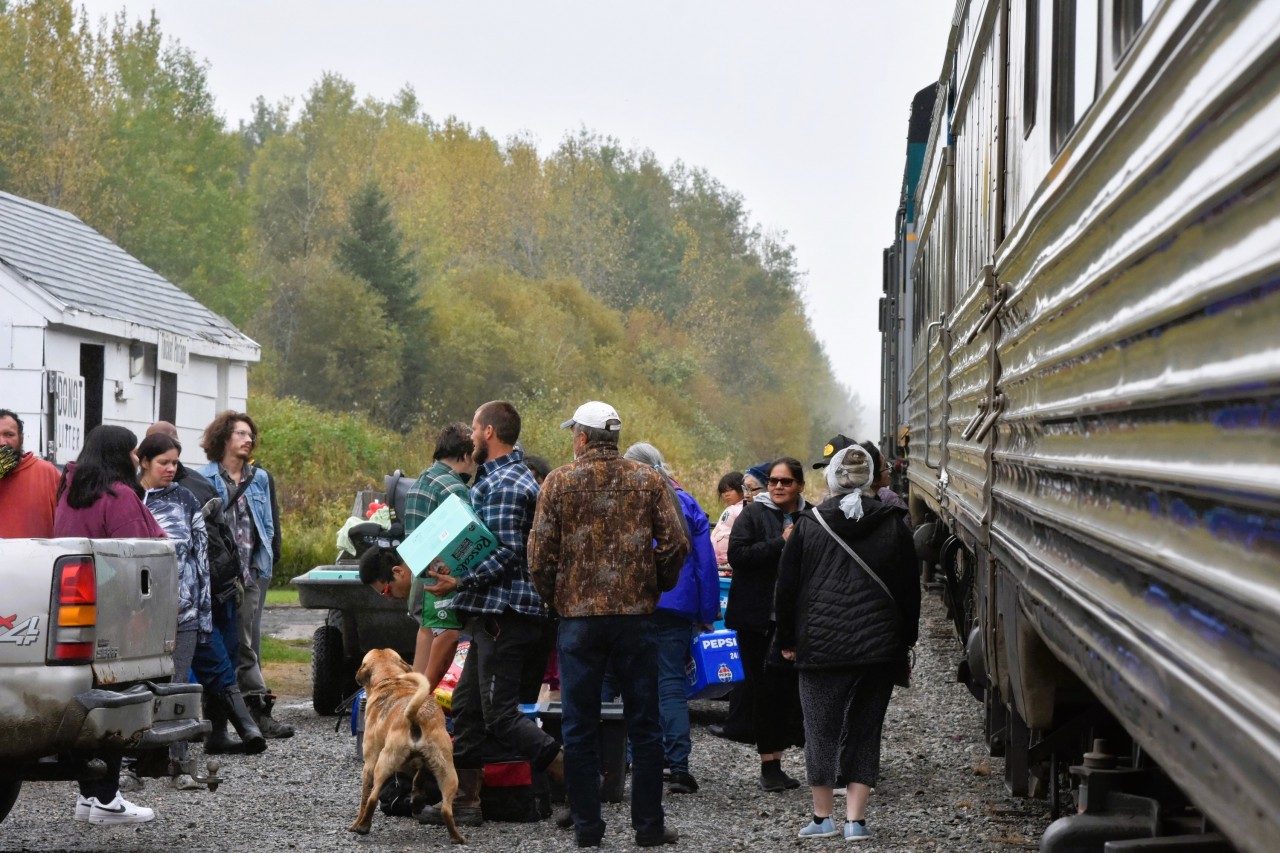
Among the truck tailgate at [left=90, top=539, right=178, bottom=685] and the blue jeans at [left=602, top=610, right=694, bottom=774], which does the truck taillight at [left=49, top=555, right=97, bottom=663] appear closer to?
the truck tailgate at [left=90, top=539, right=178, bottom=685]

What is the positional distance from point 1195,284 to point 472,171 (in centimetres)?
7360

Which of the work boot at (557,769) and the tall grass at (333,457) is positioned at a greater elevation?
the tall grass at (333,457)

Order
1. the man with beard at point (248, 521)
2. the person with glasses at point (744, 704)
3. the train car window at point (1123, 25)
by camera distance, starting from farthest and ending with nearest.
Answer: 1. the man with beard at point (248, 521)
2. the person with glasses at point (744, 704)
3. the train car window at point (1123, 25)

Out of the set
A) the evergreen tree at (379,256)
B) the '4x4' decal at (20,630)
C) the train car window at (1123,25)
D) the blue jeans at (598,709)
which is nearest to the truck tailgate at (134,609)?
the '4x4' decal at (20,630)

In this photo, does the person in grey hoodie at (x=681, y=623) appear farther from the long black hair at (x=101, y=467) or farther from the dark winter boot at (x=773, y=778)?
the long black hair at (x=101, y=467)

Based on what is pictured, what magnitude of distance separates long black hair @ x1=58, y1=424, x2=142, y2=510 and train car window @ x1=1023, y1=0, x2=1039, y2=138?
4.35 meters

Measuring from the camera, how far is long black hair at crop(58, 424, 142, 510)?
771 cm

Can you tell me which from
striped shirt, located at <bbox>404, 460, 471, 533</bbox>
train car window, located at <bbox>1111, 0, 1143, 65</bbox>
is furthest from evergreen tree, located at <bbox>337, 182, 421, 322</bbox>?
train car window, located at <bbox>1111, 0, 1143, 65</bbox>

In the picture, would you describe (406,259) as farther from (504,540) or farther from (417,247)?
(504,540)

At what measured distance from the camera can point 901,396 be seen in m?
19.2

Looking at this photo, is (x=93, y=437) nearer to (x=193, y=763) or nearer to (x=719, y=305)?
(x=193, y=763)

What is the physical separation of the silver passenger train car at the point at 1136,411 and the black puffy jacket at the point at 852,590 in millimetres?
834

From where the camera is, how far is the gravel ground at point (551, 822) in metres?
7.54

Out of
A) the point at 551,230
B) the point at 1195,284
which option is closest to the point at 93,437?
the point at 1195,284
